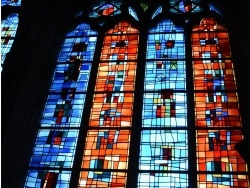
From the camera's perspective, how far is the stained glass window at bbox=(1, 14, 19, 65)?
7724 millimetres

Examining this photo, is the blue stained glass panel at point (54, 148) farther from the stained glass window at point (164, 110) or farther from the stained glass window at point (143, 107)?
the stained glass window at point (164, 110)

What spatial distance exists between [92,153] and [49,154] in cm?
59

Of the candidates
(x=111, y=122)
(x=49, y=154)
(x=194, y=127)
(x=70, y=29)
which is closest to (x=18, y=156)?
(x=49, y=154)

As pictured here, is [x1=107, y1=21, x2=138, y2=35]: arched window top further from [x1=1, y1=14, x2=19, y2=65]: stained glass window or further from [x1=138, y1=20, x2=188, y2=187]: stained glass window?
[x1=1, y1=14, x2=19, y2=65]: stained glass window

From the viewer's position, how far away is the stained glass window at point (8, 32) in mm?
7724

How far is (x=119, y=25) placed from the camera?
782cm

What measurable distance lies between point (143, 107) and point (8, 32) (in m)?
3.03

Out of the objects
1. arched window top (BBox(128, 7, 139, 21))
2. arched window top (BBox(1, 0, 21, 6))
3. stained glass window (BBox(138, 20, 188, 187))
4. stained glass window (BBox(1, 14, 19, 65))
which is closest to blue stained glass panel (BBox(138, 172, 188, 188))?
stained glass window (BBox(138, 20, 188, 187))

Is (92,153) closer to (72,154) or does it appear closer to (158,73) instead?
(72,154)

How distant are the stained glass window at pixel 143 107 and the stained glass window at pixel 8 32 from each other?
0.94 m

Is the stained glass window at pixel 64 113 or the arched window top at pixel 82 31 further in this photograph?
the arched window top at pixel 82 31

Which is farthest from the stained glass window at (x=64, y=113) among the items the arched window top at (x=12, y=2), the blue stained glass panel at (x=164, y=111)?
the arched window top at (x=12, y=2)

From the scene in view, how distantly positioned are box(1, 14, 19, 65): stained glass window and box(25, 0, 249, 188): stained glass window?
94 cm

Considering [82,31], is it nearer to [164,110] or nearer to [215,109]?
[164,110]
